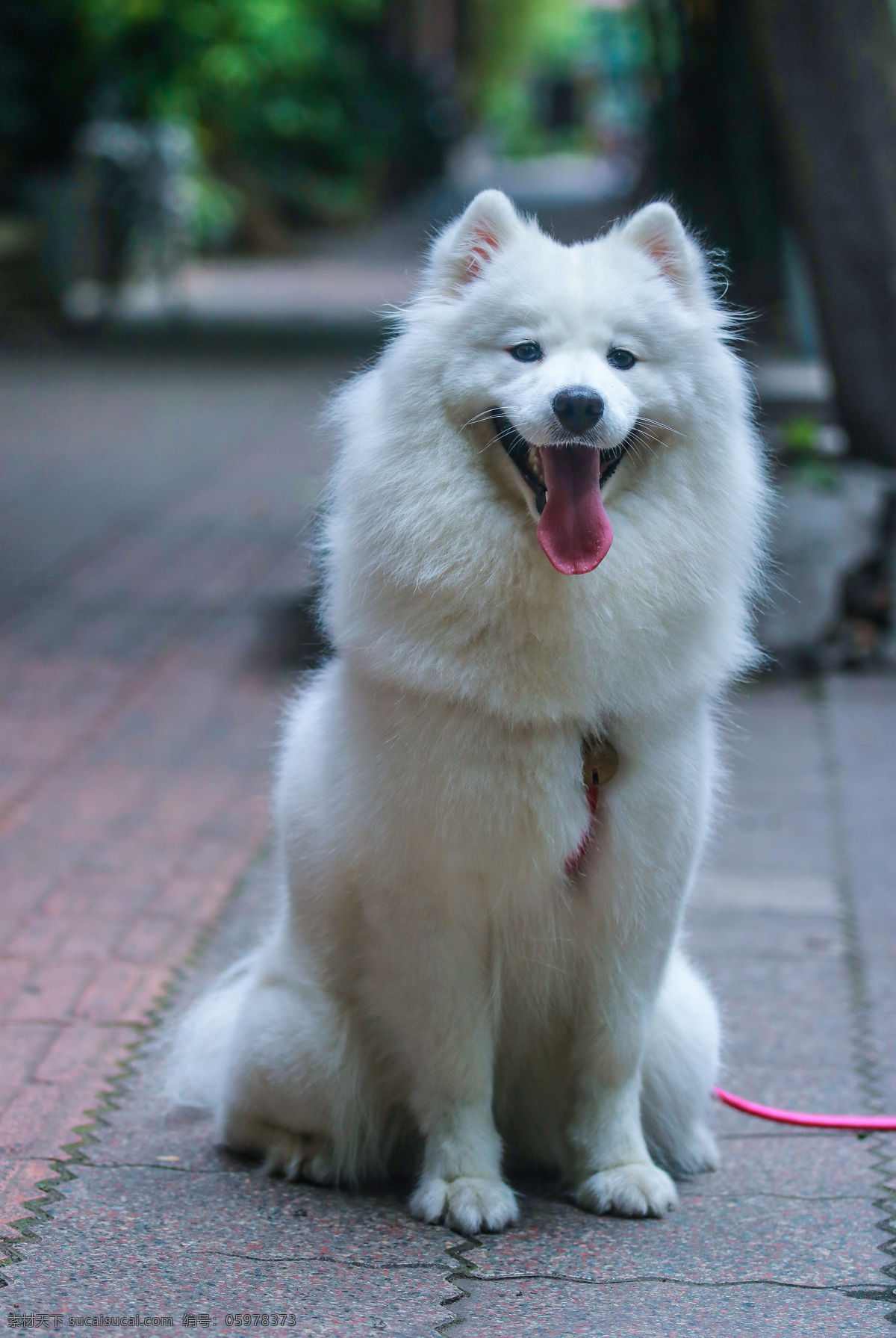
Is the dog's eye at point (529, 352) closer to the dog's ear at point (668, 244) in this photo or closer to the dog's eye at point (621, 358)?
the dog's eye at point (621, 358)

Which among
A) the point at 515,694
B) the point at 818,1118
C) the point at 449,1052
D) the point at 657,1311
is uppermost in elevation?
the point at 515,694

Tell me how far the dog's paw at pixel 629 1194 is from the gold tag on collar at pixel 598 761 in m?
0.87

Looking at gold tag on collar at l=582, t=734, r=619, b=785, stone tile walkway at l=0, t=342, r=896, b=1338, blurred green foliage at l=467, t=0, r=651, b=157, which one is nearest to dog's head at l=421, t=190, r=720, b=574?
gold tag on collar at l=582, t=734, r=619, b=785

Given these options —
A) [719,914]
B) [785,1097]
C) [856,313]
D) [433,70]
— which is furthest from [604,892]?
[433,70]

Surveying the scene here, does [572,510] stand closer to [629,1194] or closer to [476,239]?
[476,239]

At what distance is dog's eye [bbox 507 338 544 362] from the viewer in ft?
9.36

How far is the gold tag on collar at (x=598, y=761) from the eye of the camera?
2912mm

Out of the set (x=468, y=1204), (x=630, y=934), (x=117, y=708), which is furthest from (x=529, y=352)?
(x=117, y=708)

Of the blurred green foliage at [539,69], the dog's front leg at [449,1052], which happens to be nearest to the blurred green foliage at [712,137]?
the dog's front leg at [449,1052]

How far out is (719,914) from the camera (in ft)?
16.7

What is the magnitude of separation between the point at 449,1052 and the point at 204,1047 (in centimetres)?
76

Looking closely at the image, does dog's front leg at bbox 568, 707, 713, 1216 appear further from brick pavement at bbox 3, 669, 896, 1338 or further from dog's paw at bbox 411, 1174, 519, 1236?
dog's paw at bbox 411, 1174, 519, 1236

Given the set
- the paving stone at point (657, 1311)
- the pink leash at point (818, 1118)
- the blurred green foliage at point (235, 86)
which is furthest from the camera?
the blurred green foliage at point (235, 86)

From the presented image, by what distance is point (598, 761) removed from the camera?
9.57 feet
